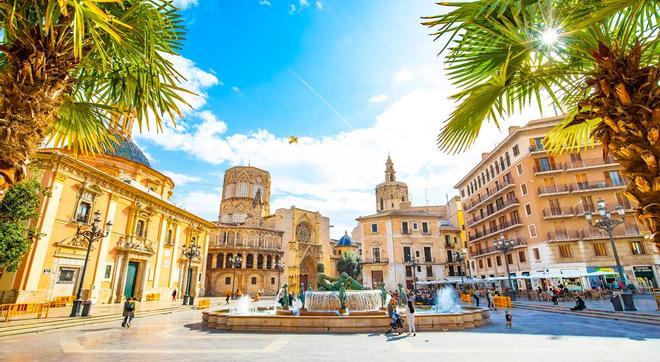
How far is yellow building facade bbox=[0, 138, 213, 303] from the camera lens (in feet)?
52.3

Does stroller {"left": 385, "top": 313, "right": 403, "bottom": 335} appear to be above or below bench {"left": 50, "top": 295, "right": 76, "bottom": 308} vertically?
below

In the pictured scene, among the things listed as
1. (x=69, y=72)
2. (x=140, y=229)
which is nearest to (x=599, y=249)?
(x=69, y=72)

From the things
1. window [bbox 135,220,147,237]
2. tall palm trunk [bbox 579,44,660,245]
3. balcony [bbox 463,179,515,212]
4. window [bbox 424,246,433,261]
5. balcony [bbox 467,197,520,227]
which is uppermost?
balcony [bbox 463,179,515,212]

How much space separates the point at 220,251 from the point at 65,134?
41248 millimetres

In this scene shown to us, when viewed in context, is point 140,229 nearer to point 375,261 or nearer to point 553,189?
point 375,261

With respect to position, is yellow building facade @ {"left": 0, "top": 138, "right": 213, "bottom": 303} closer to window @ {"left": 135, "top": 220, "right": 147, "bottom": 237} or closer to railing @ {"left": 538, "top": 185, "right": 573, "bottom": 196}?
A: window @ {"left": 135, "top": 220, "right": 147, "bottom": 237}

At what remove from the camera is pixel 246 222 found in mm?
49562

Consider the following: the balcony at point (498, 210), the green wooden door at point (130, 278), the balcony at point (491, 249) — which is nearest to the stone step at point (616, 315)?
the balcony at point (491, 249)

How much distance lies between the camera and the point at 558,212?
1100 inches

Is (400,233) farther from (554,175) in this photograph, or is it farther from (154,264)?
(154,264)

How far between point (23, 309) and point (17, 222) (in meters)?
3.93

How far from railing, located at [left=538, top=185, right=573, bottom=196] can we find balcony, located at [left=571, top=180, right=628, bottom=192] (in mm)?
508

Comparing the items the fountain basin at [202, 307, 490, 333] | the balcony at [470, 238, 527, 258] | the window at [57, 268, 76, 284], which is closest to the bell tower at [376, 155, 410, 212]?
the balcony at [470, 238, 527, 258]

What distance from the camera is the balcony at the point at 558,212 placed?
27.5 metres
